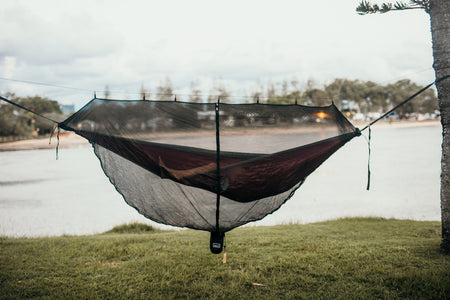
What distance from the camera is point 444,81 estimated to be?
2434 mm

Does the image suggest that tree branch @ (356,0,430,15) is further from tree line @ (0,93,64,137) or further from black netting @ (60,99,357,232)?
tree line @ (0,93,64,137)

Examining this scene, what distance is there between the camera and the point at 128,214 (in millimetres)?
6141

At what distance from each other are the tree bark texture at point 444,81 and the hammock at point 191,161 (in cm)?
100

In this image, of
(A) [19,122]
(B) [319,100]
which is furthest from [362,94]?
(A) [19,122]

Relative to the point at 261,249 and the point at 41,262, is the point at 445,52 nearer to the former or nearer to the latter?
the point at 261,249

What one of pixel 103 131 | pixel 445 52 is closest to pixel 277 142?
pixel 103 131

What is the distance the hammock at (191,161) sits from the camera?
205 centimetres

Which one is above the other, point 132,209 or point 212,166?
point 212,166

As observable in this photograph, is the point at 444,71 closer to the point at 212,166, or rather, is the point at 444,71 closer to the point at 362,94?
the point at 212,166

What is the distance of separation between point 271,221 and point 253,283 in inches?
125

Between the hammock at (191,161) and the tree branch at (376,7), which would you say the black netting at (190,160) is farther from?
the tree branch at (376,7)

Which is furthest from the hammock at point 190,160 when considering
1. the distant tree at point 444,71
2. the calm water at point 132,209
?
the calm water at point 132,209

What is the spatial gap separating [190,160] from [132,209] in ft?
16.0

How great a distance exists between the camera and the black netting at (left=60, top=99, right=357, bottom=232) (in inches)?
80.9
